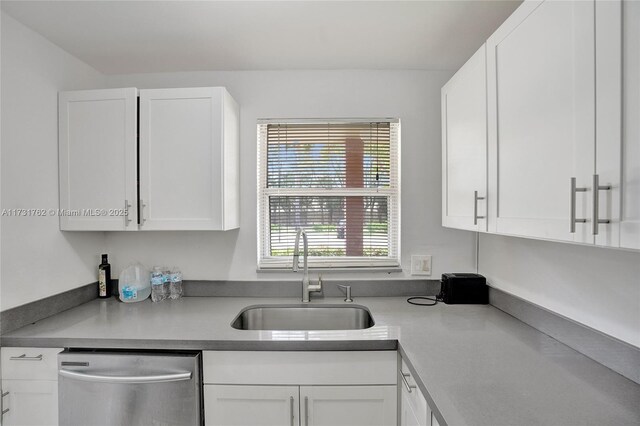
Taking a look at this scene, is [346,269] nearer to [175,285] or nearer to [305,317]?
[305,317]

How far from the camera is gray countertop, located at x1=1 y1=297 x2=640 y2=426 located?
0.90 metres

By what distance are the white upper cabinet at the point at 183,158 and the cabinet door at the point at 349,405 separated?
37.7 inches

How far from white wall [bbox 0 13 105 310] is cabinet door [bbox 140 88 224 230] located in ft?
1.55

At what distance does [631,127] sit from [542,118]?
298 mm

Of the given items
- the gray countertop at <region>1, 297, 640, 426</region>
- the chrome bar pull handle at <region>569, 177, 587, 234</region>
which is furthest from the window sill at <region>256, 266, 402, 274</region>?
the chrome bar pull handle at <region>569, 177, 587, 234</region>

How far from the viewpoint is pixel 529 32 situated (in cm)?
104

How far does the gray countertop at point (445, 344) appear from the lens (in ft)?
2.94

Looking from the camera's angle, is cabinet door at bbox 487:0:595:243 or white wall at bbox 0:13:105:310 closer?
cabinet door at bbox 487:0:595:243

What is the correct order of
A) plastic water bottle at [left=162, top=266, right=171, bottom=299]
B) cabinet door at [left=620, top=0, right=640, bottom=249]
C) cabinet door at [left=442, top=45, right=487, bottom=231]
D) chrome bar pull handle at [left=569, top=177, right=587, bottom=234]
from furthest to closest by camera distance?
plastic water bottle at [left=162, top=266, right=171, bottom=299], cabinet door at [left=442, top=45, right=487, bottom=231], chrome bar pull handle at [left=569, top=177, right=587, bottom=234], cabinet door at [left=620, top=0, right=640, bottom=249]

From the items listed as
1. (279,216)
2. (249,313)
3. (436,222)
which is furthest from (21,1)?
(436,222)

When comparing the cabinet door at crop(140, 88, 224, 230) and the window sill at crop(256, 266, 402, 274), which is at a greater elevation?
the cabinet door at crop(140, 88, 224, 230)

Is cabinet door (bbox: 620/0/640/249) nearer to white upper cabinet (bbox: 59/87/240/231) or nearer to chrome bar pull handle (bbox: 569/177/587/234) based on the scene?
chrome bar pull handle (bbox: 569/177/587/234)

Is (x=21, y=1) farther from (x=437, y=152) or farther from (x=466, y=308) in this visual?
(x=466, y=308)

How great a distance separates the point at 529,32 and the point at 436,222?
121 cm
